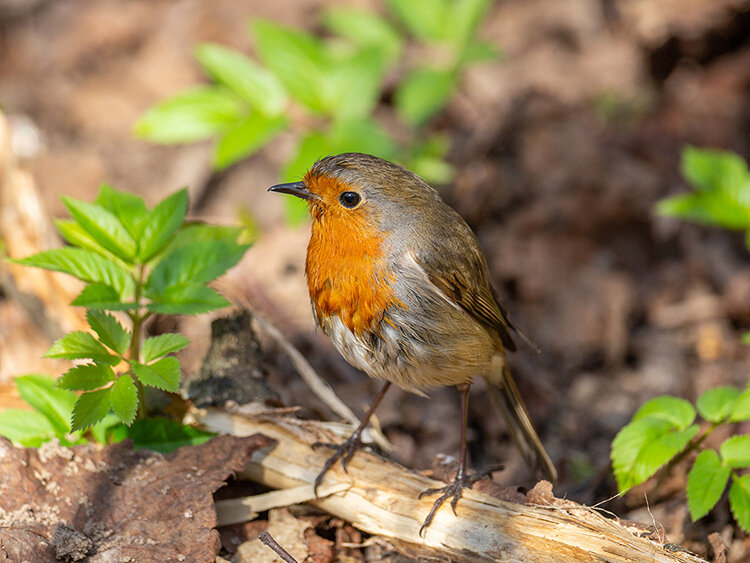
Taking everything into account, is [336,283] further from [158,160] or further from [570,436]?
[158,160]

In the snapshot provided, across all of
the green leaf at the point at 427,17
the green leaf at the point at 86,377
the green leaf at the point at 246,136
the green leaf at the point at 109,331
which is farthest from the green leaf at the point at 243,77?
the green leaf at the point at 86,377

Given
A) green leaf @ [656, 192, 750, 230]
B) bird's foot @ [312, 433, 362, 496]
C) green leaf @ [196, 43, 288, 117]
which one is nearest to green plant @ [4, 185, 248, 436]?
bird's foot @ [312, 433, 362, 496]

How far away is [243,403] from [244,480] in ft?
1.12

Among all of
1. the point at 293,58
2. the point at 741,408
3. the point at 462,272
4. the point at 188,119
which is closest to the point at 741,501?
the point at 741,408

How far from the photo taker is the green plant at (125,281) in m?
2.74

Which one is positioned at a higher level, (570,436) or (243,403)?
(243,403)

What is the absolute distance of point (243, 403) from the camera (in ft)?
10.9

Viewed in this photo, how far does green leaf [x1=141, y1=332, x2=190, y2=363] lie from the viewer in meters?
2.84

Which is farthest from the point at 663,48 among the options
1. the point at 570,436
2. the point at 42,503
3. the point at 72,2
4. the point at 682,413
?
the point at 42,503

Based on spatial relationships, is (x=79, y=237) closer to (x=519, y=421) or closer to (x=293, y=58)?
(x=293, y=58)

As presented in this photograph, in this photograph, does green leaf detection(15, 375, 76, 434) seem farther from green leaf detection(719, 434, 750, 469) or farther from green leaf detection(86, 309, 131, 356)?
green leaf detection(719, 434, 750, 469)

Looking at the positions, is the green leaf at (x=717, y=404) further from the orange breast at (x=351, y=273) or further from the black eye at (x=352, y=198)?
the black eye at (x=352, y=198)

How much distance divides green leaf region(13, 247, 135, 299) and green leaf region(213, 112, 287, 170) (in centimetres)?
148

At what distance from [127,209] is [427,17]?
2946mm
